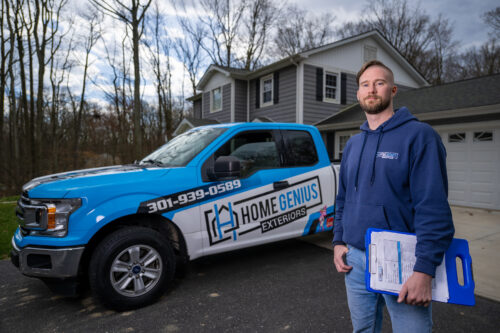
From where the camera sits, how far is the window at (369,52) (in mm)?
14623

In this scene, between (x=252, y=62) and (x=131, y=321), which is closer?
(x=131, y=321)

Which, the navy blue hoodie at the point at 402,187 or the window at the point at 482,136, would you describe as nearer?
the navy blue hoodie at the point at 402,187

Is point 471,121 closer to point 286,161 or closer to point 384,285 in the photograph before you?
point 286,161

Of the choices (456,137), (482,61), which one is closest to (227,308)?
(456,137)

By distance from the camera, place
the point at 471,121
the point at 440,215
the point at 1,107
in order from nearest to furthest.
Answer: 1. the point at 440,215
2. the point at 471,121
3. the point at 1,107

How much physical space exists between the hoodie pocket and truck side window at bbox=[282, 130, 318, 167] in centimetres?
246

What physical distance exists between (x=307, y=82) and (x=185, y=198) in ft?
35.4

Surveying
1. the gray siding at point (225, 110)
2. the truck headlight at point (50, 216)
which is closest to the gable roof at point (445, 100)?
the gray siding at point (225, 110)

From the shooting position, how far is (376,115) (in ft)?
5.33

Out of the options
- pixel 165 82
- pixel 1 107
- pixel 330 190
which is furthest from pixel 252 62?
pixel 330 190

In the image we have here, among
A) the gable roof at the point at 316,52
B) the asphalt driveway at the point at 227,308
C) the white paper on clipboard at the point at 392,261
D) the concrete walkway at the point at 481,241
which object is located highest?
the gable roof at the point at 316,52

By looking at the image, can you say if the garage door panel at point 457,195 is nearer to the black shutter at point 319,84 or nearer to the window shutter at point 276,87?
the black shutter at point 319,84

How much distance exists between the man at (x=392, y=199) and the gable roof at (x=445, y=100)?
28.1 ft

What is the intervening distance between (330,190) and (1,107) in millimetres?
16983
